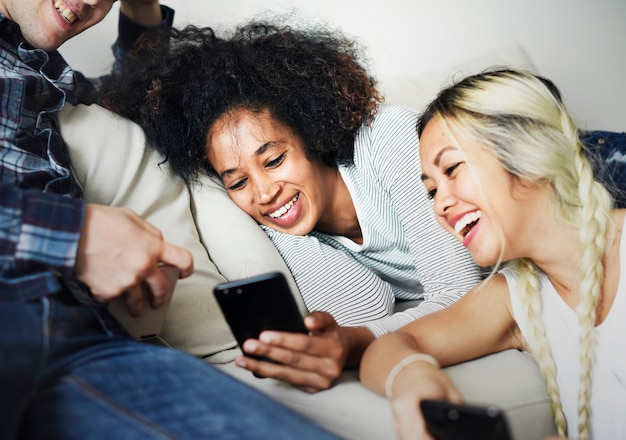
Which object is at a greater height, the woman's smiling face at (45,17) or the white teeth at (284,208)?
the woman's smiling face at (45,17)

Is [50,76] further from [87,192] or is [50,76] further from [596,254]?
Answer: [596,254]

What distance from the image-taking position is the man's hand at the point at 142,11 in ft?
5.57

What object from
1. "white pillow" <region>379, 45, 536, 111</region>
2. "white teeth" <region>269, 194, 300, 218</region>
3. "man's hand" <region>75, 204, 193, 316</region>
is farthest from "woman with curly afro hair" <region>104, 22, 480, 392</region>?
"man's hand" <region>75, 204, 193, 316</region>

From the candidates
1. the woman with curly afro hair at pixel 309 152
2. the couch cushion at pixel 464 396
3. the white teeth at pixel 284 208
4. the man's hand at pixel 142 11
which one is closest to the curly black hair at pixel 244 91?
the woman with curly afro hair at pixel 309 152

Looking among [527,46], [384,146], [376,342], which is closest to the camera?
[376,342]

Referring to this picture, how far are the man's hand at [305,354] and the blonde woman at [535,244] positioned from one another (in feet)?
0.17

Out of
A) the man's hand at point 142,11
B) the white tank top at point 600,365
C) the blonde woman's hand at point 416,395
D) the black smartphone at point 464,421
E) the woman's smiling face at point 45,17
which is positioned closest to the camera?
the black smartphone at point 464,421

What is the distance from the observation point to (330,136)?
146 cm

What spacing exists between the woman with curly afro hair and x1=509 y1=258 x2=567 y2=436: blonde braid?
0.14 metres

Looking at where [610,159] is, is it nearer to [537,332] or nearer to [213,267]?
[537,332]

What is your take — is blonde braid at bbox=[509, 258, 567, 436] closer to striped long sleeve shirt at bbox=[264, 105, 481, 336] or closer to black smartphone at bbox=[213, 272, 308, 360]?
striped long sleeve shirt at bbox=[264, 105, 481, 336]

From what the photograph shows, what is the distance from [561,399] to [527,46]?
157cm

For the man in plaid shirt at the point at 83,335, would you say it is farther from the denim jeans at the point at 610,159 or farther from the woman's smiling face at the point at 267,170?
the denim jeans at the point at 610,159

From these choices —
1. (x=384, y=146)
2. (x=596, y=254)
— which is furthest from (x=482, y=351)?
(x=384, y=146)
